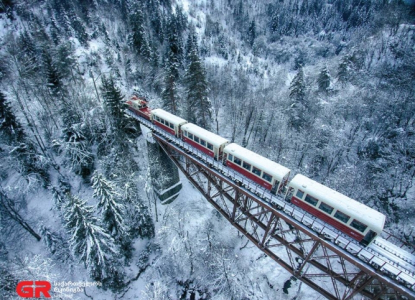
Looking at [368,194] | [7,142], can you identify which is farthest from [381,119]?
[7,142]

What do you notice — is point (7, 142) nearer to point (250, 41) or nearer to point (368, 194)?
point (368, 194)

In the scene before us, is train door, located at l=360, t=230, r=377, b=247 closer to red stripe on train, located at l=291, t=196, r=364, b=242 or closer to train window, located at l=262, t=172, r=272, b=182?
red stripe on train, located at l=291, t=196, r=364, b=242

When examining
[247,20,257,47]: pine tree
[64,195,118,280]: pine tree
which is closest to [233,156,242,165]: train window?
[64,195,118,280]: pine tree

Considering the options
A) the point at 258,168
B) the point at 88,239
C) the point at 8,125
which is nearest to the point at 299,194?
the point at 258,168

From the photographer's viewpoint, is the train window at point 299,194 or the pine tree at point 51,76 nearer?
the train window at point 299,194

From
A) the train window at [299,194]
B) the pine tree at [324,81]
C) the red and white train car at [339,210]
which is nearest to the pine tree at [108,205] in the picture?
the red and white train car at [339,210]

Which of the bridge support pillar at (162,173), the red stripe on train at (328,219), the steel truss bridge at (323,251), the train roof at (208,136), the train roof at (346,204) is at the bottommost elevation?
the bridge support pillar at (162,173)

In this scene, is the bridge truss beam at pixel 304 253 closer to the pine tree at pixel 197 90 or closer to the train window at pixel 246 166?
the train window at pixel 246 166

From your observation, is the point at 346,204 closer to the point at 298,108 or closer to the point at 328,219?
the point at 328,219
